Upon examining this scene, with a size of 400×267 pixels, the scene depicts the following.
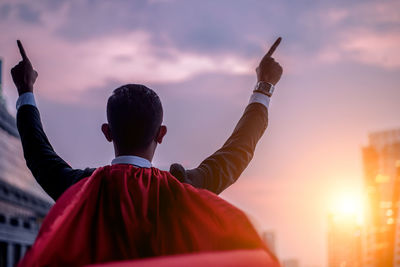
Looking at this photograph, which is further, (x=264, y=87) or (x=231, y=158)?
(x=264, y=87)

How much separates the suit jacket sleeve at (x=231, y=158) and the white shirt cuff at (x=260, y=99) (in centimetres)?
3

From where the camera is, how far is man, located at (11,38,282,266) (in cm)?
283

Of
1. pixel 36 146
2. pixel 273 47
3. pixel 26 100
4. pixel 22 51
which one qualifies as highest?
pixel 273 47

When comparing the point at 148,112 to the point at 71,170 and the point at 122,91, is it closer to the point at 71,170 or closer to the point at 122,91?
the point at 122,91

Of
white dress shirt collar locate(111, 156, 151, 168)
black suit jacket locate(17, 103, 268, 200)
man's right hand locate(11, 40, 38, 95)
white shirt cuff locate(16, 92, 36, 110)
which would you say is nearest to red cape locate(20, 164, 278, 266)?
white dress shirt collar locate(111, 156, 151, 168)

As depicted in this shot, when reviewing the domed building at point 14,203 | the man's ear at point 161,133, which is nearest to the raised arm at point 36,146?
the man's ear at point 161,133

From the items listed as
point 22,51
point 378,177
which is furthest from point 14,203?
point 378,177

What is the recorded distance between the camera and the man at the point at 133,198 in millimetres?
2828

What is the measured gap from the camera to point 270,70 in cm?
426

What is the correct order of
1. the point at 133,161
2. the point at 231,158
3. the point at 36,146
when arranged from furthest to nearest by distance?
the point at 231,158
the point at 36,146
the point at 133,161

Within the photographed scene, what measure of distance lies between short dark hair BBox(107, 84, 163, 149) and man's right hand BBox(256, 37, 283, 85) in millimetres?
1009

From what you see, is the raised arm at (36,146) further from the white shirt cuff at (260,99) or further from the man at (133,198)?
the white shirt cuff at (260,99)

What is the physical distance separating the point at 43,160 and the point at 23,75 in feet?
2.29

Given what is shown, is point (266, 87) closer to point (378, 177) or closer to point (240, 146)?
point (240, 146)
